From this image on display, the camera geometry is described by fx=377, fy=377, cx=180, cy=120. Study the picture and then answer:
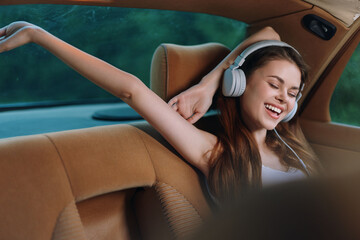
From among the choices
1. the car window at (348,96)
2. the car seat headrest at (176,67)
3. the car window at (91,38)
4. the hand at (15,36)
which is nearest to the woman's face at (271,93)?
the car seat headrest at (176,67)

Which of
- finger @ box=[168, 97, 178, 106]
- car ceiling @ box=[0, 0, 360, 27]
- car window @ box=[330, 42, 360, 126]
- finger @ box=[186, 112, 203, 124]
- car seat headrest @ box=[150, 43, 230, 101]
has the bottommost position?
car window @ box=[330, 42, 360, 126]

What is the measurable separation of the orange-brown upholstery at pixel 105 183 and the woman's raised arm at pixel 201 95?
0.09 metres

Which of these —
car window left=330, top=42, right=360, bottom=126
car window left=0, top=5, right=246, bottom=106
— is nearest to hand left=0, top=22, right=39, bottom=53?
car window left=0, top=5, right=246, bottom=106

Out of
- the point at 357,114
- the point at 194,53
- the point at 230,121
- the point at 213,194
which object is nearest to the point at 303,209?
the point at 213,194

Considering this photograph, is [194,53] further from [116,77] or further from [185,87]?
[116,77]

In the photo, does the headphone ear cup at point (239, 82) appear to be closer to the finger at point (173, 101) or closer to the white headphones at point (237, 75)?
the white headphones at point (237, 75)

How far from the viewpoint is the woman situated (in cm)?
124

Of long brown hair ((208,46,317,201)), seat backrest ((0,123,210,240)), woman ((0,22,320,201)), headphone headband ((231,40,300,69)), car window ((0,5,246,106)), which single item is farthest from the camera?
car window ((0,5,246,106))

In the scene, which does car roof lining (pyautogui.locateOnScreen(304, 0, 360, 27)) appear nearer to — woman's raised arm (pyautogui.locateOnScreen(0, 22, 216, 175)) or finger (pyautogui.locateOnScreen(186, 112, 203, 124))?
finger (pyautogui.locateOnScreen(186, 112, 203, 124))

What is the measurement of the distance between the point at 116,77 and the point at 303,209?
1.01 meters

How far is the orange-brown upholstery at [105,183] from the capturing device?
1.13 meters

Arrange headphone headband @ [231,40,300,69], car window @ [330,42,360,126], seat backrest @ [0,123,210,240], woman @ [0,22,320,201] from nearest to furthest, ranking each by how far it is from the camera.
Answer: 1. seat backrest @ [0,123,210,240]
2. woman @ [0,22,320,201]
3. headphone headband @ [231,40,300,69]
4. car window @ [330,42,360,126]

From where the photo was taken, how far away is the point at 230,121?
1536 millimetres

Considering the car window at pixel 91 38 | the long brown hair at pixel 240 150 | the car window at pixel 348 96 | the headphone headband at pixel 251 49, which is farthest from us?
the car window at pixel 348 96
